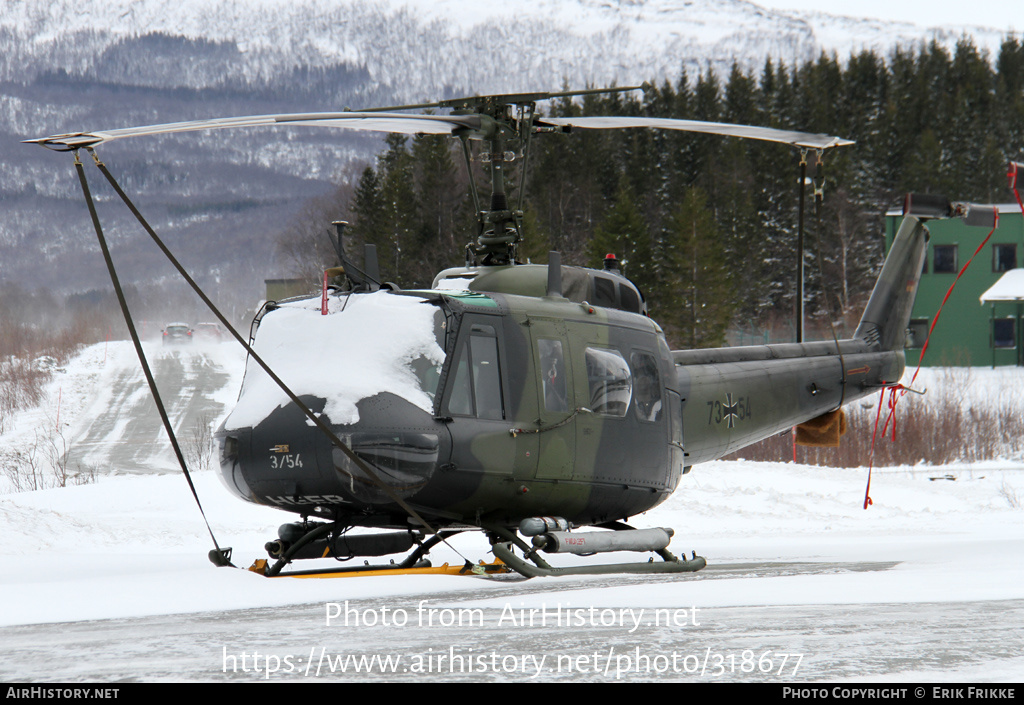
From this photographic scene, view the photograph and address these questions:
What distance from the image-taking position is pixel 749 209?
63.5 metres

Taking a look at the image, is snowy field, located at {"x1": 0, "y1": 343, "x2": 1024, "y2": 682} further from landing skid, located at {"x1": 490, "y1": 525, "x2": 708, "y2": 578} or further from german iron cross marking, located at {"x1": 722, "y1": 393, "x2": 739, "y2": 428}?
german iron cross marking, located at {"x1": 722, "y1": 393, "x2": 739, "y2": 428}

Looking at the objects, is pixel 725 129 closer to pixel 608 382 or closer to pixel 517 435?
pixel 608 382

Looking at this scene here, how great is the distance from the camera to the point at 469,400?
7.15 meters

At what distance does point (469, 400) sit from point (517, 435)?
0.46 metres

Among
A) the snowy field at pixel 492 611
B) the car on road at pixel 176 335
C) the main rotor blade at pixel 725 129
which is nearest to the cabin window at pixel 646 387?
the snowy field at pixel 492 611

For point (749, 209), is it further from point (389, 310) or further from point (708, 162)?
point (389, 310)

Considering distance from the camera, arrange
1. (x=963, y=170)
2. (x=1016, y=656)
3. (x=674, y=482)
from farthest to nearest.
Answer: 1. (x=963, y=170)
2. (x=674, y=482)
3. (x=1016, y=656)

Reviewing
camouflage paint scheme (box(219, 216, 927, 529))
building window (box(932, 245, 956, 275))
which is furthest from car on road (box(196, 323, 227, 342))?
camouflage paint scheme (box(219, 216, 927, 529))

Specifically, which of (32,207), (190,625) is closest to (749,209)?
(190,625)

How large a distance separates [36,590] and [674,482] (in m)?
5.09

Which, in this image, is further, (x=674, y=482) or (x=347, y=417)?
(x=674, y=482)

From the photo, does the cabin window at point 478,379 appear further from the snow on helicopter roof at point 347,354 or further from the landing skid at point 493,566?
the landing skid at point 493,566

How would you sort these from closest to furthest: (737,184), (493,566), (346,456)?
(346,456), (493,566), (737,184)

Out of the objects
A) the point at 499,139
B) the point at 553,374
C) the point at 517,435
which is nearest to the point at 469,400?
the point at 517,435
